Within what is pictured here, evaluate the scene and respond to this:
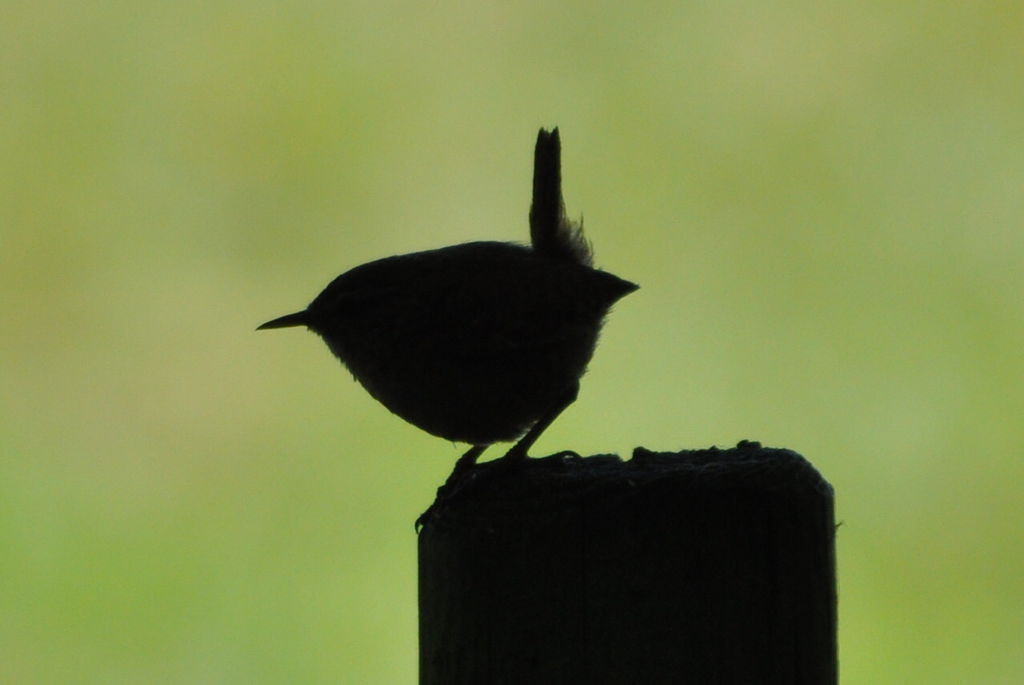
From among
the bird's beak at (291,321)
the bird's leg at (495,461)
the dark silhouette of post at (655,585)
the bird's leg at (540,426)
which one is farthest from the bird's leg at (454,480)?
the dark silhouette of post at (655,585)

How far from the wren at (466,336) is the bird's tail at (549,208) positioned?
17.9 inches

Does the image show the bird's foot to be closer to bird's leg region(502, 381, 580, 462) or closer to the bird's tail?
bird's leg region(502, 381, 580, 462)

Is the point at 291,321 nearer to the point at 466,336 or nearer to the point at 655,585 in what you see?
the point at 466,336

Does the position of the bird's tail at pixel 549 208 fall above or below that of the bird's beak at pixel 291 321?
above

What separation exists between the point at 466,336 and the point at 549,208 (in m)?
1.01

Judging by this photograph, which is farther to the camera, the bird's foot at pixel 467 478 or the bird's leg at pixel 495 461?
the bird's leg at pixel 495 461

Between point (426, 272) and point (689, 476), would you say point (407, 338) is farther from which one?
point (689, 476)

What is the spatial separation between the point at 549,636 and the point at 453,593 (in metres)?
0.22

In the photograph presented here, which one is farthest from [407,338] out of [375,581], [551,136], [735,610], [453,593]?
[375,581]

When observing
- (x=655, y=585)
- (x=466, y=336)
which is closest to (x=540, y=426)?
(x=466, y=336)

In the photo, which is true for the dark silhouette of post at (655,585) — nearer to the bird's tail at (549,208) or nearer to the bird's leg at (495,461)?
the bird's leg at (495,461)

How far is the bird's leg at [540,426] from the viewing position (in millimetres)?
3760

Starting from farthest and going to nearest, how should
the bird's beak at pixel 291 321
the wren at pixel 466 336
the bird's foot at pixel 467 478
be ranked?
the bird's beak at pixel 291 321, the wren at pixel 466 336, the bird's foot at pixel 467 478

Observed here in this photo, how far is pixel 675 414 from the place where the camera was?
22.4ft
